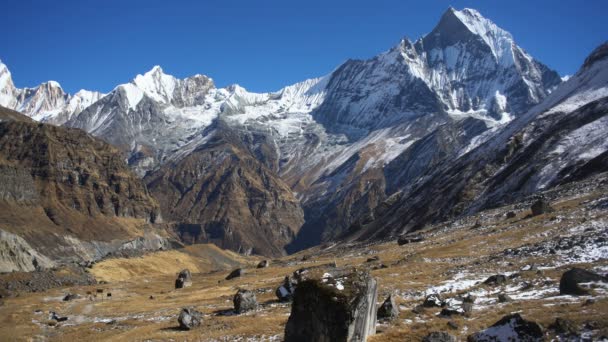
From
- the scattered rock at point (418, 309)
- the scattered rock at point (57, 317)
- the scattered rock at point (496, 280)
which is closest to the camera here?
the scattered rock at point (418, 309)

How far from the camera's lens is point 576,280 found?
30.6 m

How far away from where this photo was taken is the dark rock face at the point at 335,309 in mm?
25422

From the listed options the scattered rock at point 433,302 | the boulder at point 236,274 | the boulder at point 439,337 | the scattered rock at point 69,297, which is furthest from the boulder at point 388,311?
the boulder at point 236,274

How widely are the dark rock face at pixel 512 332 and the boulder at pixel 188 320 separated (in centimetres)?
2229

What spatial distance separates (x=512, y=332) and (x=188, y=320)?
2465 centimetres

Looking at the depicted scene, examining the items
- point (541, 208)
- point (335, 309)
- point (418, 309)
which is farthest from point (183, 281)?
point (335, 309)

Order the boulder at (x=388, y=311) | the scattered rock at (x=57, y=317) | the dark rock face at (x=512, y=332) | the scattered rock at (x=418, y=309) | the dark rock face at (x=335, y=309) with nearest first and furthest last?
the dark rock face at (x=512, y=332)
the dark rock face at (x=335, y=309)
the boulder at (x=388, y=311)
the scattered rock at (x=418, y=309)
the scattered rock at (x=57, y=317)

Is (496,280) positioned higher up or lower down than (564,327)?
higher up

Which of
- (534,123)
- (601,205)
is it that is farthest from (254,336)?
(534,123)

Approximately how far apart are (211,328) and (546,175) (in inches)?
3888

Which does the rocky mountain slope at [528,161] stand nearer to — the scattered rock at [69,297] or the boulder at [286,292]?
the boulder at [286,292]

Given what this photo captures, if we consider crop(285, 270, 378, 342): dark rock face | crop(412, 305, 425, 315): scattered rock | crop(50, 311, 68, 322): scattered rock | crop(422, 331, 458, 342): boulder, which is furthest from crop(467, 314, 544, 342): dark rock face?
crop(50, 311, 68, 322): scattered rock

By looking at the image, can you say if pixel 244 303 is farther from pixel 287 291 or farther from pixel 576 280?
pixel 576 280

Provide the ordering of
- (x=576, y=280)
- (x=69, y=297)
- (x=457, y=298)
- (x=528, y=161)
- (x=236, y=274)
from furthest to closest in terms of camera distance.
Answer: (x=528, y=161) → (x=236, y=274) → (x=69, y=297) → (x=457, y=298) → (x=576, y=280)
